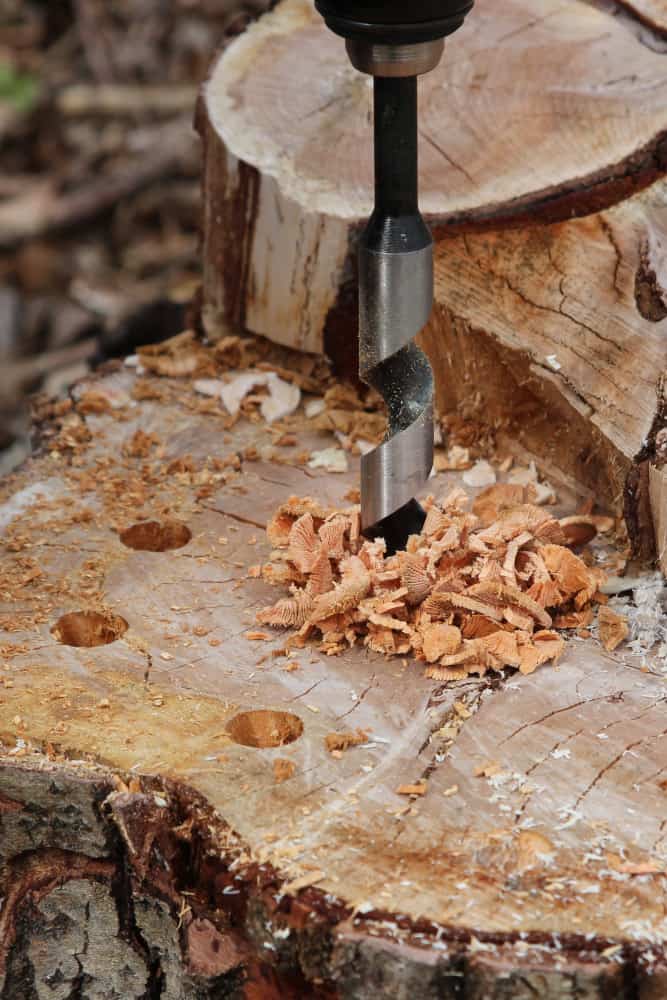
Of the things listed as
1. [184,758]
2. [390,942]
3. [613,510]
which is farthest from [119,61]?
[390,942]

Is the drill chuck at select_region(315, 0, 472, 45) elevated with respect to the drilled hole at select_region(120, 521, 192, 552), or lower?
elevated

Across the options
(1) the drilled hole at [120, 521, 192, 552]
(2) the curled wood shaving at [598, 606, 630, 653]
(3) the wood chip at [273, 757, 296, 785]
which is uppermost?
(3) the wood chip at [273, 757, 296, 785]

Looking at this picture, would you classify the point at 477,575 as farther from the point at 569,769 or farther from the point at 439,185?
the point at 439,185

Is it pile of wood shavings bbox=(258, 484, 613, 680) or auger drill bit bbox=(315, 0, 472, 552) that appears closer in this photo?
auger drill bit bbox=(315, 0, 472, 552)

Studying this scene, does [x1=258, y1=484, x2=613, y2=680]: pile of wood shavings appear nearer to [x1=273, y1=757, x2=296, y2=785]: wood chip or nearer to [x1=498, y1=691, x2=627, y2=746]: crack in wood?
[x1=498, y1=691, x2=627, y2=746]: crack in wood

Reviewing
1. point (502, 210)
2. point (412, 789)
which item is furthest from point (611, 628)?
point (502, 210)

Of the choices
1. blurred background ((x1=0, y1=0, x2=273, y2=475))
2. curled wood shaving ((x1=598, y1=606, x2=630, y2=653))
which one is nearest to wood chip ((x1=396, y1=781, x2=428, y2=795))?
curled wood shaving ((x1=598, y1=606, x2=630, y2=653))
